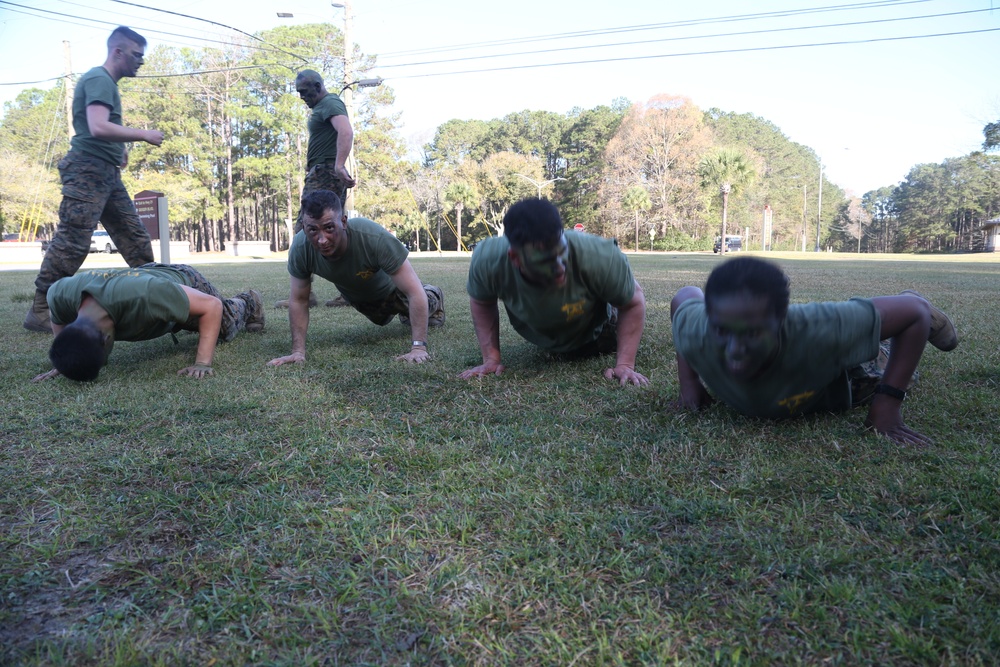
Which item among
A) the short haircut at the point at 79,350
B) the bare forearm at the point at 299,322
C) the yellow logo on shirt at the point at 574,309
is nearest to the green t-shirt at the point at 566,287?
the yellow logo on shirt at the point at 574,309

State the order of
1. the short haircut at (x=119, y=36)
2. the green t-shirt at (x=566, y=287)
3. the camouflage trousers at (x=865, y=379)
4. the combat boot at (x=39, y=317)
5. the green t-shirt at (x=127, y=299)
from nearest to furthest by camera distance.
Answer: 1. the camouflage trousers at (x=865, y=379)
2. the green t-shirt at (x=566, y=287)
3. the green t-shirt at (x=127, y=299)
4. the short haircut at (x=119, y=36)
5. the combat boot at (x=39, y=317)

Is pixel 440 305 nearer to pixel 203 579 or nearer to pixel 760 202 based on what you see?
pixel 203 579

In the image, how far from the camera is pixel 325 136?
22.4 feet

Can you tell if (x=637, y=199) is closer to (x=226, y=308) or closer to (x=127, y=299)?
(x=226, y=308)

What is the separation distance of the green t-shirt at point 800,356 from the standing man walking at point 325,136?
4.59m

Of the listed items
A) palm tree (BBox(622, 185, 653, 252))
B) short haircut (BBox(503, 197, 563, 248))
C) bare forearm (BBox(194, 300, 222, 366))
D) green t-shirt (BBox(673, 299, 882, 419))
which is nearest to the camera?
green t-shirt (BBox(673, 299, 882, 419))

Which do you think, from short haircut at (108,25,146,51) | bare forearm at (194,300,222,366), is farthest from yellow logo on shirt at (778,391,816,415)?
short haircut at (108,25,146,51)

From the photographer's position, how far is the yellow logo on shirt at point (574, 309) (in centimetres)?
357

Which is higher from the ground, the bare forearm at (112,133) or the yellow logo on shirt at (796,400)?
the bare forearm at (112,133)

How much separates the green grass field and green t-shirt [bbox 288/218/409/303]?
1.53 m

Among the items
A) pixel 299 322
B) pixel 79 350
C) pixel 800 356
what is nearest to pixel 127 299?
pixel 79 350

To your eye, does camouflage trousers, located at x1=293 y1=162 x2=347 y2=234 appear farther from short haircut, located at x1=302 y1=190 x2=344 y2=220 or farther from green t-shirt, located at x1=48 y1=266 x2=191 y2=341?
green t-shirt, located at x1=48 y1=266 x2=191 y2=341

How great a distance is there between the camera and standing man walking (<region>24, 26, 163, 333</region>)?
526cm

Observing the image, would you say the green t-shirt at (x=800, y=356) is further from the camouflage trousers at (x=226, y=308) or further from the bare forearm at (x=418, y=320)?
the camouflage trousers at (x=226, y=308)
